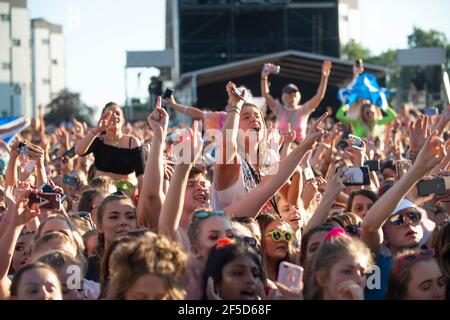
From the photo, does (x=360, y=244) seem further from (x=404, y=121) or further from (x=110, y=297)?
(x=404, y=121)

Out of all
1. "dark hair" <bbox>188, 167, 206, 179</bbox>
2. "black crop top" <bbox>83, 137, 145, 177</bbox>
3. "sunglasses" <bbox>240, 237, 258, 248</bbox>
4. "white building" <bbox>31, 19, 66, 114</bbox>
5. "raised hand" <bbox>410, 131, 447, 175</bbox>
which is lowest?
"sunglasses" <bbox>240, 237, 258, 248</bbox>

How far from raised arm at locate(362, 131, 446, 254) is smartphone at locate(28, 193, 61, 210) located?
1624 millimetres

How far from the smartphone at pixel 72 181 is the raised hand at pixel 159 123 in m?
3.43

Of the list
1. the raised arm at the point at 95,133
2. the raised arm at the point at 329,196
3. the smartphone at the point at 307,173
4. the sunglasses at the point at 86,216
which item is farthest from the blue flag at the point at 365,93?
the raised arm at the point at 329,196

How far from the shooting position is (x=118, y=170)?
8992 mm

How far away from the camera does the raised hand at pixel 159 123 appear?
18.2 ft

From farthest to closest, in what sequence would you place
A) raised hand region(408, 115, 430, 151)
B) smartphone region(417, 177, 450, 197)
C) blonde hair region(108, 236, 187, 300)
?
raised hand region(408, 115, 430, 151) → smartphone region(417, 177, 450, 197) → blonde hair region(108, 236, 187, 300)

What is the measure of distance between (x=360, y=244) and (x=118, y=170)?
4.48 meters

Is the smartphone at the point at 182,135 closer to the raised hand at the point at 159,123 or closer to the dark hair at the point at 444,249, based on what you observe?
the raised hand at the point at 159,123

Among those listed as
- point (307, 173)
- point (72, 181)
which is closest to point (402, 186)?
point (307, 173)

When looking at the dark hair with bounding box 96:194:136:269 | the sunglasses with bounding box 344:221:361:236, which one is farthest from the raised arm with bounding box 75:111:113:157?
the sunglasses with bounding box 344:221:361:236

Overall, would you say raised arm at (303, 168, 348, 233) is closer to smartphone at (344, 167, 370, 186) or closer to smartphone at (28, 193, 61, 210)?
smartphone at (344, 167, 370, 186)

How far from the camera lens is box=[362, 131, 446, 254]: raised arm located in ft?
16.4
